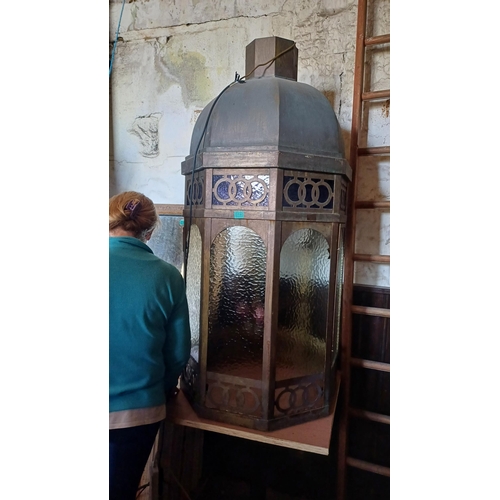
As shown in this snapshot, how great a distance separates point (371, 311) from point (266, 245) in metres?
0.53

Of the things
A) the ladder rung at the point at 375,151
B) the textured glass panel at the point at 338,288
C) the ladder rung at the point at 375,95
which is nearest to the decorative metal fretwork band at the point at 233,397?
the textured glass panel at the point at 338,288

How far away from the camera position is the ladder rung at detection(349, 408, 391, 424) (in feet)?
3.99

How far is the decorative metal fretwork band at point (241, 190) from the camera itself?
89 cm

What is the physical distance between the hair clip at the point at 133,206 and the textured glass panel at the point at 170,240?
1.84ft

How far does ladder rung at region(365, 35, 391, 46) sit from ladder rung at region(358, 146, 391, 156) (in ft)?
1.06

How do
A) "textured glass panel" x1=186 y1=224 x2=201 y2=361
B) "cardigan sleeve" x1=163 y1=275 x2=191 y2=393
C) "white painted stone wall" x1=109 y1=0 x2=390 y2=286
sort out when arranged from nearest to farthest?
"cardigan sleeve" x1=163 y1=275 x2=191 y2=393, "textured glass panel" x1=186 y1=224 x2=201 y2=361, "white painted stone wall" x1=109 y1=0 x2=390 y2=286

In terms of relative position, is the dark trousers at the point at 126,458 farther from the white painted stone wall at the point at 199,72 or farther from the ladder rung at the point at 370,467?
the white painted stone wall at the point at 199,72

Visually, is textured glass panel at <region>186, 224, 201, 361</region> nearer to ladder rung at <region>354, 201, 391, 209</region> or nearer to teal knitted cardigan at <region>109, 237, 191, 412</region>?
teal knitted cardigan at <region>109, 237, 191, 412</region>

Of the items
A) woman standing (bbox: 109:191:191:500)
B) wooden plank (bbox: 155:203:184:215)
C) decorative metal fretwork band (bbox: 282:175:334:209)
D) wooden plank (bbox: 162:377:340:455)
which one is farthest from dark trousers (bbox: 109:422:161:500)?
wooden plank (bbox: 155:203:184:215)

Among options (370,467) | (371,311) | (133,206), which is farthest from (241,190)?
(370,467)

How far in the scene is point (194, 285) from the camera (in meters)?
1.07
